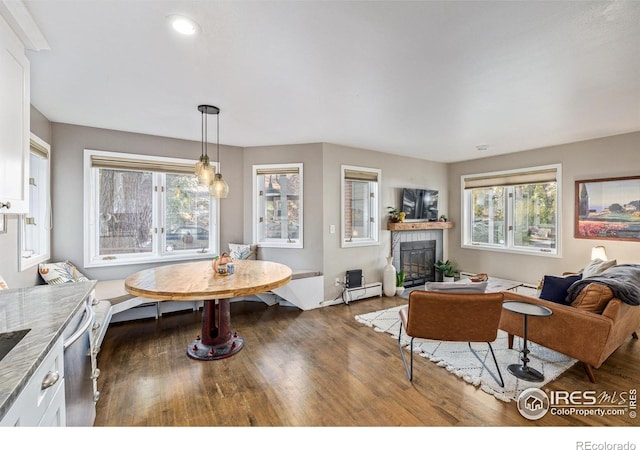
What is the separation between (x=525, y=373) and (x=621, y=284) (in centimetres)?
99

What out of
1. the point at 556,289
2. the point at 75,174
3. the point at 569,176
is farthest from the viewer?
the point at 569,176

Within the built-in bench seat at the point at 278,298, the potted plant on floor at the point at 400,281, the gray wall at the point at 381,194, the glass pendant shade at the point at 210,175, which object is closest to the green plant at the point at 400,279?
the potted plant on floor at the point at 400,281

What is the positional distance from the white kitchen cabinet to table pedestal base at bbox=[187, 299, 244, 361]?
5.15ft

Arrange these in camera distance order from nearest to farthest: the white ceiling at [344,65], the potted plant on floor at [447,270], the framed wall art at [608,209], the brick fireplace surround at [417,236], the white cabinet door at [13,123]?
1. the white cabinet door at [13,123]
2. the white ceiling at [344,65]
3. the framed wall art at [608,209]
4. the brick fireplace surround at [417,236]
5. the potted plant on floor at [447,270]

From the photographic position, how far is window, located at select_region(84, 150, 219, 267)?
3.39 metres

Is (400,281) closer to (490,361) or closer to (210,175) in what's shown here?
(490,361)

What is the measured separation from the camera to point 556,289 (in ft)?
8.00

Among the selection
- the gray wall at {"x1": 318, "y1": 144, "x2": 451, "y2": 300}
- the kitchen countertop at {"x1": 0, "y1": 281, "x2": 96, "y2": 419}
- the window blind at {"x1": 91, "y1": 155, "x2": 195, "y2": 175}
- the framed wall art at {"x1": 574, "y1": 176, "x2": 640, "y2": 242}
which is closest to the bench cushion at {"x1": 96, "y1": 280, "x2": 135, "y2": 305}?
the kitchen countertop at {"x1": 0, "y1": 281, "x2": 96, "y2": 419}

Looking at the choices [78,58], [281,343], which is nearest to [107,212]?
[78,58]

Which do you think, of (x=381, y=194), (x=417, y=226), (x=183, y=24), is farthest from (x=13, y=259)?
(x=417, y=226)

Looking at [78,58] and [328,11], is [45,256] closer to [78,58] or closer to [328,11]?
[78,58]

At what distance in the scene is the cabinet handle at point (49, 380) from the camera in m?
0.95

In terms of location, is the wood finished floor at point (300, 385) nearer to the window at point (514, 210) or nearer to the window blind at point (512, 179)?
the window at point (514, 210)

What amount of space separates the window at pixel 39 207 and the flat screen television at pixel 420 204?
4854mm
